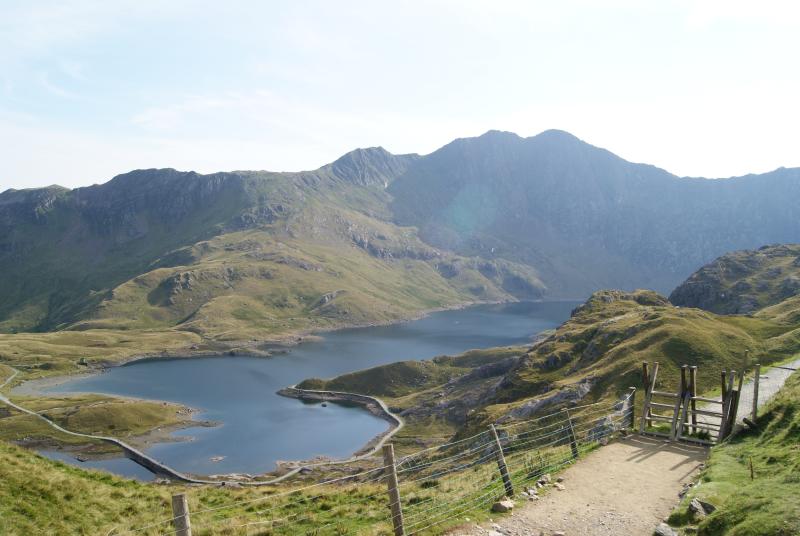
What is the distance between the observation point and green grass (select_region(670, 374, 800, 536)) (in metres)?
16.6

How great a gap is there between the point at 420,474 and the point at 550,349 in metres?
64.5

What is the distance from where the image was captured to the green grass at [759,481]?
16.6 metres

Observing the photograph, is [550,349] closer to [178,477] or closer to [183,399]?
[178,477]

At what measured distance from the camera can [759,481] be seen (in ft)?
70.3

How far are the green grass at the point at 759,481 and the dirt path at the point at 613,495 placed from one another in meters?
1.42

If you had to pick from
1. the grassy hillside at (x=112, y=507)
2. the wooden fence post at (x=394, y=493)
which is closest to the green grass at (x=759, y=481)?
the wooden fence post at (x=394, y=493)

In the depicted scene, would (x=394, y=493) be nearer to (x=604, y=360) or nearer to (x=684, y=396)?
(x=684, y=396)

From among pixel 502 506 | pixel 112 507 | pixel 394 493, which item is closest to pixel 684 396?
pixel 502 506

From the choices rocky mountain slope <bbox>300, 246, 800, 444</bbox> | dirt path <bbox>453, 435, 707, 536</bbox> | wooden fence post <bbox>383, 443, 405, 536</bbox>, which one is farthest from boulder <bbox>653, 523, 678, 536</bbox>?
rocky mountain slope <bbox>300, 246, 800, 444</bbox>

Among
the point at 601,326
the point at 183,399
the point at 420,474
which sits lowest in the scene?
the point at 183,399

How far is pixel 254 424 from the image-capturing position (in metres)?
160

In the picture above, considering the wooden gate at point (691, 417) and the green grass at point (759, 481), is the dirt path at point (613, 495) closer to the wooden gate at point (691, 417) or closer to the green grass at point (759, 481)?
the wooden gate at point (691, 417)

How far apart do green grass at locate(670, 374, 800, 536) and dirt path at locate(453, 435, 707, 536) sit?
142 cm

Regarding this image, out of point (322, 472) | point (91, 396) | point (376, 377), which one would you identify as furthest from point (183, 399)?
point (322, 472)
